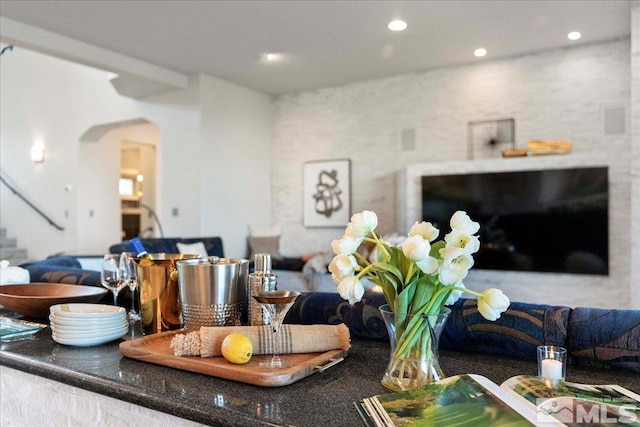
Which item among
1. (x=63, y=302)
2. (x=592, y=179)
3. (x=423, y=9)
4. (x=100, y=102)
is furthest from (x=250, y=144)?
(x=63, y=302)

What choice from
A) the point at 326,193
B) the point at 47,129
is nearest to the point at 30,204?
the point at 47,129

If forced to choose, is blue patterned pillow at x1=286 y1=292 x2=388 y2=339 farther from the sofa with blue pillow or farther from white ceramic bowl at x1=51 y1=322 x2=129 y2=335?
white ceramic bowl at x1=51 y1=322 x2=129 y2=335

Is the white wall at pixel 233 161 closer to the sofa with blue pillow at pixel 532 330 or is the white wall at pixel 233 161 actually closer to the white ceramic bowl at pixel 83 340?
the white ceramic bowl at pixel 83 340

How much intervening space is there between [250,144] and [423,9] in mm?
3262

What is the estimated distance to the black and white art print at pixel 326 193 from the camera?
6410 millimetres

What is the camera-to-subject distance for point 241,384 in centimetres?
104

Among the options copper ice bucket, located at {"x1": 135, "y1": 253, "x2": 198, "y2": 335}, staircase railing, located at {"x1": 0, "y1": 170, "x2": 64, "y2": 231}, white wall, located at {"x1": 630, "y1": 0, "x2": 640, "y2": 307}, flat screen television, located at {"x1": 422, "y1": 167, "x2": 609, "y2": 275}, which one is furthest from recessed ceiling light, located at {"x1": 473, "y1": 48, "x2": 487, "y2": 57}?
staircase railing, located at {"x1": 0, "y1": 170, "x2": 64, "y2": 231}

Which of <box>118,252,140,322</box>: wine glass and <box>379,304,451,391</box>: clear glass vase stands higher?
<box>118,252,140,322</box>: wine glass

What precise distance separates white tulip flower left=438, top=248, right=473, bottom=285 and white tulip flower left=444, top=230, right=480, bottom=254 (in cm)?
2

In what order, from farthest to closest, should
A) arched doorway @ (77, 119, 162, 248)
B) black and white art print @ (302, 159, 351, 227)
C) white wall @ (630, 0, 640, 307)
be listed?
arched doorway @ (77, 119, 162, 248) < black and white art print @ (302, 159, 351, 227) < white wall @ (630, 0, 640, 307)

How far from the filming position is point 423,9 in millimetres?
4035

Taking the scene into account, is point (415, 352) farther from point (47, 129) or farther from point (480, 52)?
point (47, 129)

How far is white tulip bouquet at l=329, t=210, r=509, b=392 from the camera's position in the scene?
0.96 metres

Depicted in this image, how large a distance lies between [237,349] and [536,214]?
4.42 meters
